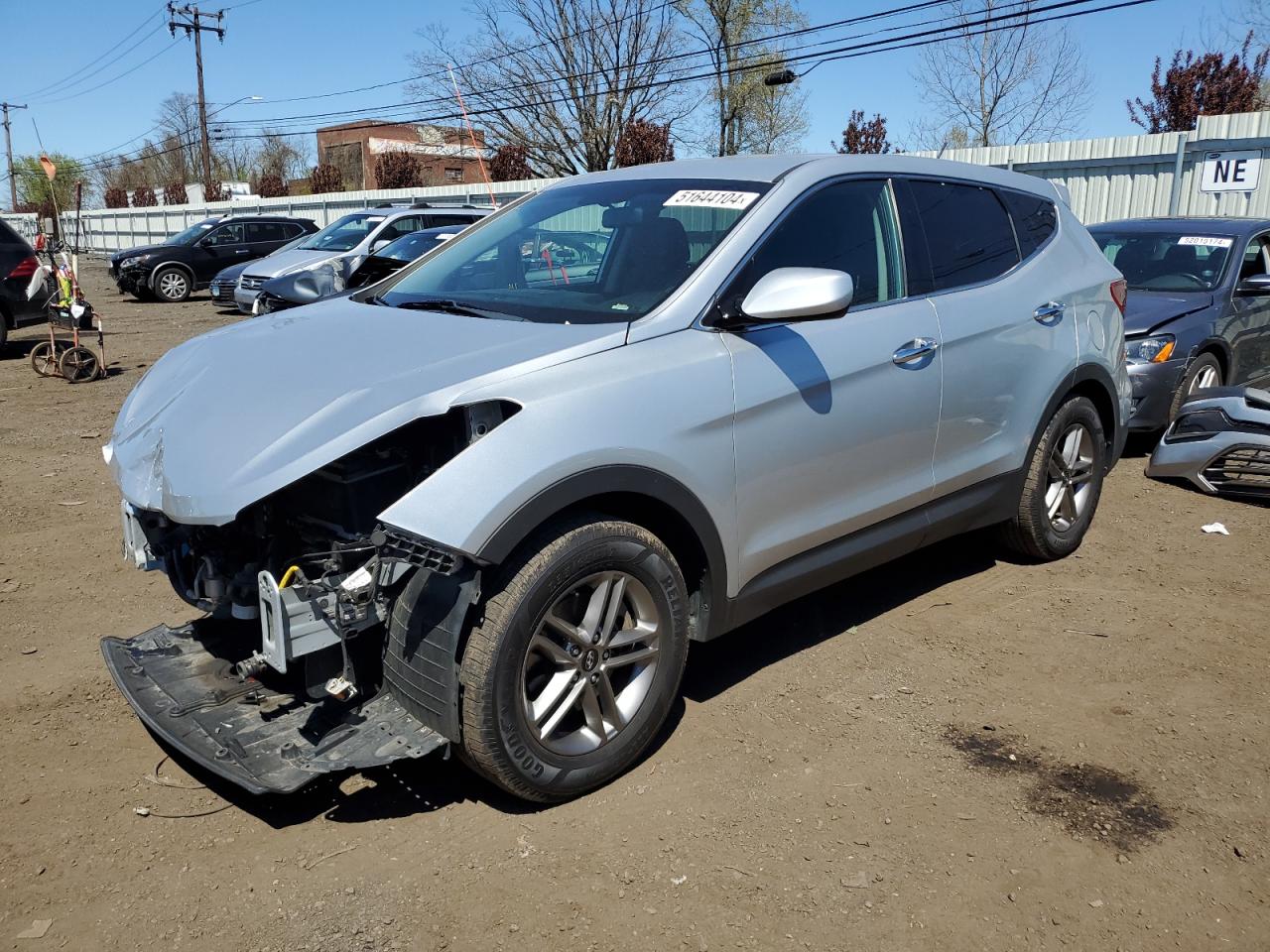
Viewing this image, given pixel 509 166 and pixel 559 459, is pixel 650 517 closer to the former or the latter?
pixel 559 459

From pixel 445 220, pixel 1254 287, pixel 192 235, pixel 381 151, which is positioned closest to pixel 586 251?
Answer: pixel 1254 287

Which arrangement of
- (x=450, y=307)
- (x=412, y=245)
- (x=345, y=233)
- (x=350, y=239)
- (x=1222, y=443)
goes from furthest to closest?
(x=345, y=233)
(x=350, y=239)
(x=412, y=245)
(x=1222, y=443)
(x=450, y=307)

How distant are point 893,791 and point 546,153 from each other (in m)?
38.6

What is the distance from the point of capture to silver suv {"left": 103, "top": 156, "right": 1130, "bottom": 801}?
111 inches

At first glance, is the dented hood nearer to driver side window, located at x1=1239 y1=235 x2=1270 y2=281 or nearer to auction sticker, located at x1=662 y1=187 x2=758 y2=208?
auction sticker, located at x1=662 y1=187 x2=758 y2=208

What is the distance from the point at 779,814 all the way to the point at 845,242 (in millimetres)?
2075

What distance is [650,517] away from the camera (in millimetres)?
3279

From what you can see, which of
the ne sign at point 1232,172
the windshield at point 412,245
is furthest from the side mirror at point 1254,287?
the windshield at point 412,245

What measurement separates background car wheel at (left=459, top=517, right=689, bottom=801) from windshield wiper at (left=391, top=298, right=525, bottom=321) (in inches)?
35.3

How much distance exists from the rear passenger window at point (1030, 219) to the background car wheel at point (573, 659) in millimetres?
2683

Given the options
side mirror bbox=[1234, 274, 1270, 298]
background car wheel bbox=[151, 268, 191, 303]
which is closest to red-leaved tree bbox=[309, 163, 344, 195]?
background car wheel bbox=[151, 268, 191, 303]

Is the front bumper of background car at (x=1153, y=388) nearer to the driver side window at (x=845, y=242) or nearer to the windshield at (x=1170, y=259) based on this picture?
the windshield at (x=1170, y=259)

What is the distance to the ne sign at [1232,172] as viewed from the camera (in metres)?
12.1

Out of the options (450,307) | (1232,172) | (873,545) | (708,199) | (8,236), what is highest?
(1232,172)
